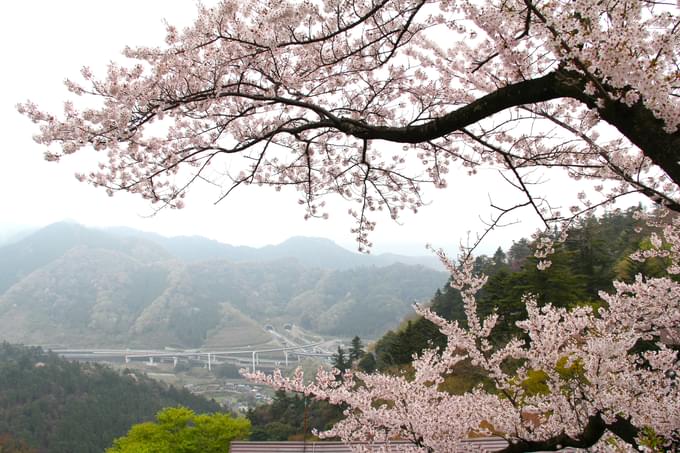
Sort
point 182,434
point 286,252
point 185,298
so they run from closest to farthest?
1. point 182,434
2. point 185,298
3. point 286,252

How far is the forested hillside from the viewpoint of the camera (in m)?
34.1

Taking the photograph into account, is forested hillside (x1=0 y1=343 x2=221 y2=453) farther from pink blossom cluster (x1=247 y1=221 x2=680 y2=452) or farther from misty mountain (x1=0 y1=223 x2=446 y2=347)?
misty mountain (x1=0 y1=223 x2=446 y2=347)

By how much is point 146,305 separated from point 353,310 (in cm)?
5146

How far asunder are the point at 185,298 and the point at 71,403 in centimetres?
6254

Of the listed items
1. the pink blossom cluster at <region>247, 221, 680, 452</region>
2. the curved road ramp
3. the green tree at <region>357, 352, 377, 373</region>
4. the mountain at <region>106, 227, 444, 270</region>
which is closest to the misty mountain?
the mountain at <region>106, 227, 444, 270</region>

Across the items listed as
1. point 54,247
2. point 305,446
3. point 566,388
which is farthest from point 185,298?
point 566,388

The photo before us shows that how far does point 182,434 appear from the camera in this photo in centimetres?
1334

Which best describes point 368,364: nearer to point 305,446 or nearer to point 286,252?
point 305,446

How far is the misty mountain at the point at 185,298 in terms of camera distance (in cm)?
8888

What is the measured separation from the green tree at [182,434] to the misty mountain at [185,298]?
6795 centimetres

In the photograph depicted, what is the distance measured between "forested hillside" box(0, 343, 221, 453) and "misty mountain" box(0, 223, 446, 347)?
139ft

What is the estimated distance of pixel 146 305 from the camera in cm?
10325

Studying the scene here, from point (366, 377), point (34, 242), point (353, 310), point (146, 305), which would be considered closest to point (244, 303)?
point (146, 305)

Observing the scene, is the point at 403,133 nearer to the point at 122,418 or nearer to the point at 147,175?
the point at 147,175
